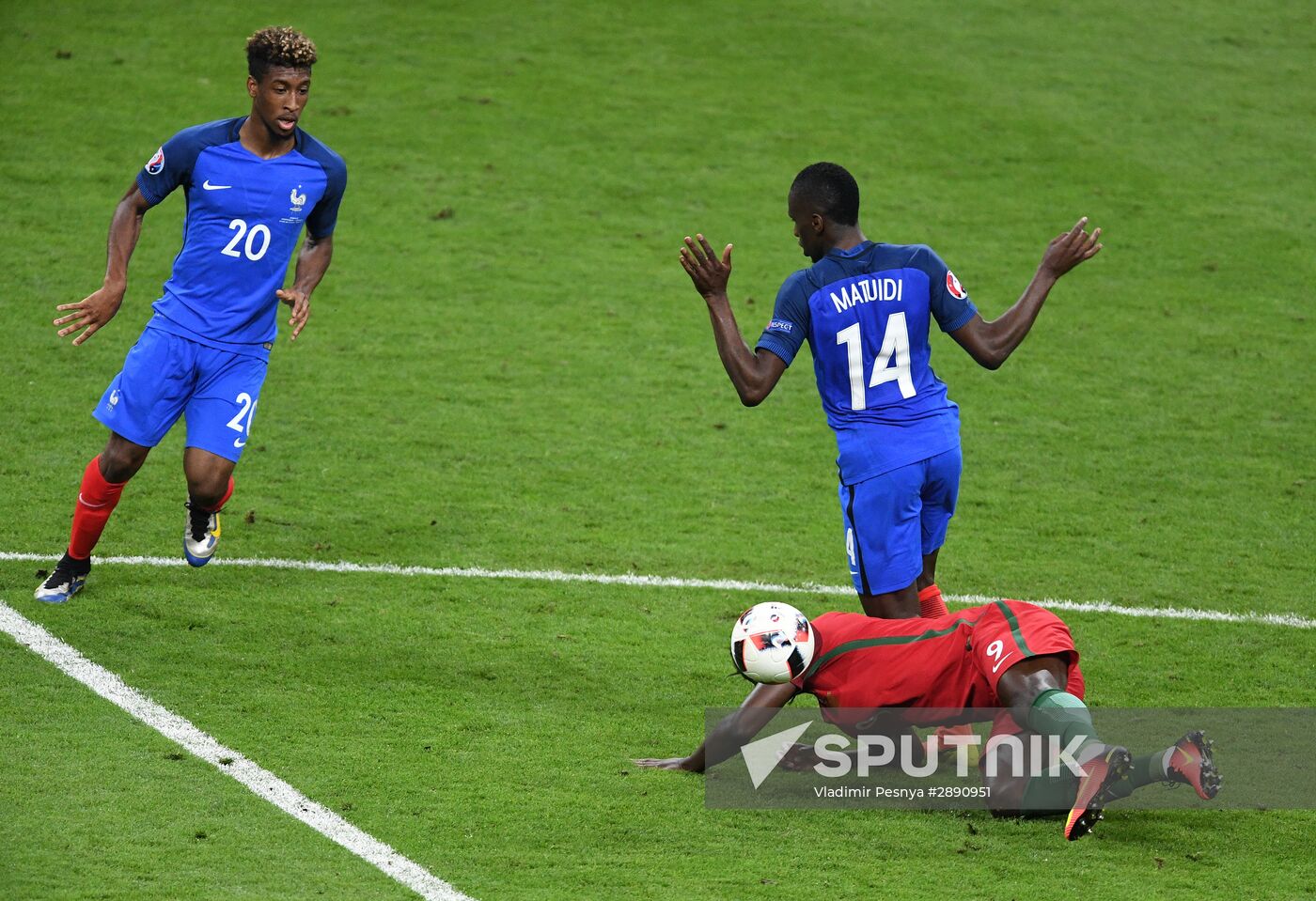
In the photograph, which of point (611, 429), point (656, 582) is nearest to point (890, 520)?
point (656, 582)

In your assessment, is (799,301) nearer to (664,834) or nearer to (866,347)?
(866,347)

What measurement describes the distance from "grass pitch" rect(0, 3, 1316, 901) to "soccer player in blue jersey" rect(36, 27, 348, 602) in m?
0.77

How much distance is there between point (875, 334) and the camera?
6.22 metres

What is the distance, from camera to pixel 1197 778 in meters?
5.27

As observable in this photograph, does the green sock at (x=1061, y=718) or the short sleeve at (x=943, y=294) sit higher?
the short sleeve at (x=943, y=294)

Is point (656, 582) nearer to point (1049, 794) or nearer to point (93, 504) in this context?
point (93, 504)

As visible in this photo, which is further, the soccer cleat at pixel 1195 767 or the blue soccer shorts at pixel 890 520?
the blue soccer shorts at pixel 890 520

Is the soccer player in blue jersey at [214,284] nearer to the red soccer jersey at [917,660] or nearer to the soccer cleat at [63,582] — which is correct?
the soccer cleat at [63,582]

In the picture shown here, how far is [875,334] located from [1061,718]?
1647mm

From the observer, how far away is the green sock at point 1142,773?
5.39m

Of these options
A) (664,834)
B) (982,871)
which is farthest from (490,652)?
(982,871)

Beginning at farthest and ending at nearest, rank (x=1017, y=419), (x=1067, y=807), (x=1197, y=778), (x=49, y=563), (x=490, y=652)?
1. (x=1017, y=419)
2. (x=49, y=563)
3. (x=490, y=652)
4. (x=1067, y=807)
5. (x=1197, y=778)

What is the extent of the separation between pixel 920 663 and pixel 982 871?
0.84m

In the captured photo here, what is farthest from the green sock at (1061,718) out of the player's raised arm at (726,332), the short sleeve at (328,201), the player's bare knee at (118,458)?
the player's bare knee at (118,458)
